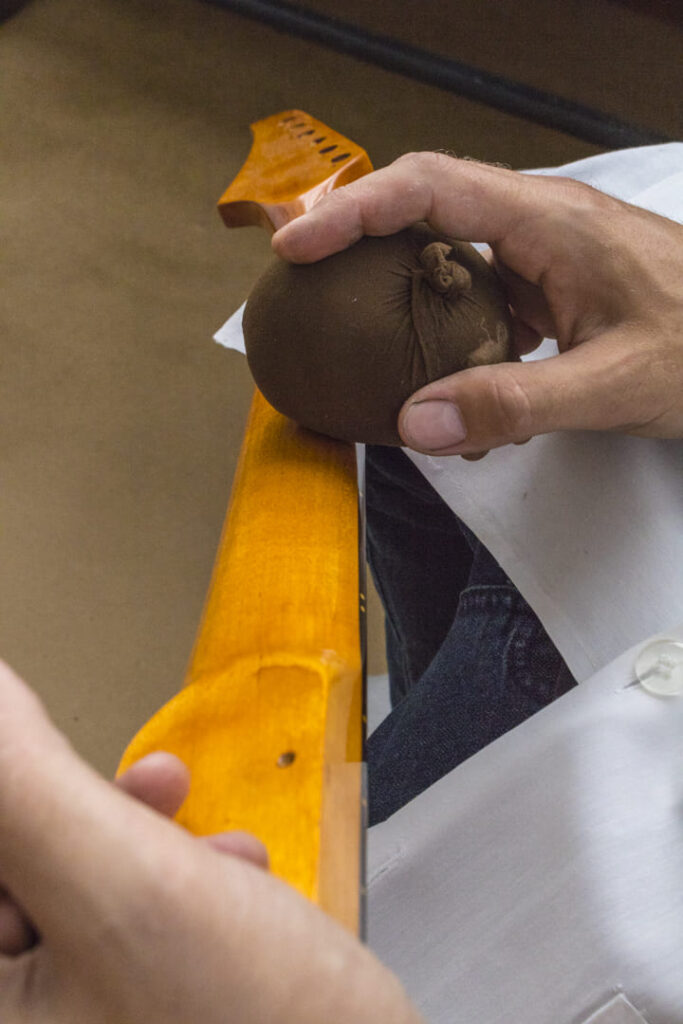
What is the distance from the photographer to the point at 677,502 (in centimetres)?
52

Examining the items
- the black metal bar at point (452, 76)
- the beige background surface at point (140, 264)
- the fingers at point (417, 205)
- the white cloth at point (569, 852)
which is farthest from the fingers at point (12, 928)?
the black metal bar at point (452, 76)

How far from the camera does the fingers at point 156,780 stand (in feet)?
0.90

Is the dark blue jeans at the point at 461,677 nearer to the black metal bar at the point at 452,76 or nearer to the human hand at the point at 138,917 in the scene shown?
the human hand at the point at 138,917

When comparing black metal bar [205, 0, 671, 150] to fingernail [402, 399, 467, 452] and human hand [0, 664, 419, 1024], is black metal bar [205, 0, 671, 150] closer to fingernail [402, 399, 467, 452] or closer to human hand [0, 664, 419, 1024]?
fingernail [402, 399, 467, 452]

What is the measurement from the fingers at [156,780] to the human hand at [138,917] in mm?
54

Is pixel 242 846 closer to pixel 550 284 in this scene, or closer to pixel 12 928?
pixel 12 928

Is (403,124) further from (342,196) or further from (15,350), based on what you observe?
(342,196)

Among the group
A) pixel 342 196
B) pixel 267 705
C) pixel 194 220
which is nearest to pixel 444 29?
pixel 194 220

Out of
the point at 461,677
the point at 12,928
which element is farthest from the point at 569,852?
the point at 12,928

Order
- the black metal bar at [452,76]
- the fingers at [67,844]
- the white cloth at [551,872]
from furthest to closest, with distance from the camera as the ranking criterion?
the black metal bar at [452,76] < the white cloth at [551,872] < the fingers at [67,844]

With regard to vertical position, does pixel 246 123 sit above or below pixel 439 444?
below

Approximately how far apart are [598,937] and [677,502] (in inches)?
10.0

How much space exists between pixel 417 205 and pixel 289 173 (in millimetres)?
192

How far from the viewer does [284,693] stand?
329 mm
